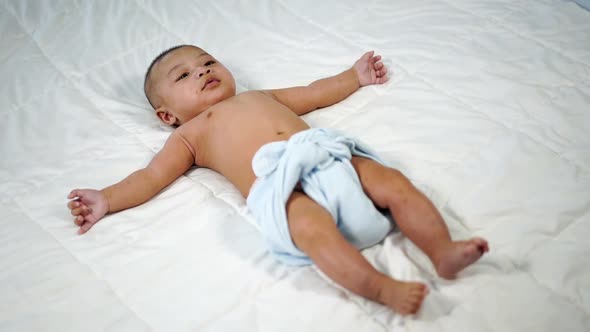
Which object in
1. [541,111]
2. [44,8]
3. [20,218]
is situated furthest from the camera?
[44,8]

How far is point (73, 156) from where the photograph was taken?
4.27 feet

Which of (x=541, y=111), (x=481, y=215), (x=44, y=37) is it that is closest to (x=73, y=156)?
(x=44, y=37)

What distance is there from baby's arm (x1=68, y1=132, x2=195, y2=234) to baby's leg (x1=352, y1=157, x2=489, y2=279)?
0.42 metres

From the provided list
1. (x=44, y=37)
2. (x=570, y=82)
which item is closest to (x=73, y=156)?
(x=44, y=37)

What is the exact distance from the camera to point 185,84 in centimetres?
135

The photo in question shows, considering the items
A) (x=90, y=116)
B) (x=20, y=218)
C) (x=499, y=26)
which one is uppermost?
(x=499, y=26)

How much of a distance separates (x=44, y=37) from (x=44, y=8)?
0.14 metres

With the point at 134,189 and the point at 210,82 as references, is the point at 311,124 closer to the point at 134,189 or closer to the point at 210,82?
the point at 210,82

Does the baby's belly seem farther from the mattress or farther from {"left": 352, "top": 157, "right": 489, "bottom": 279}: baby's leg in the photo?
{"left": 352, "top": 157, "right": 489, "bottom": 279}: baby's leg

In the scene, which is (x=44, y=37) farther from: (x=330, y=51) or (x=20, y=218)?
(x=330, y=51)

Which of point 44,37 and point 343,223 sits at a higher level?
point 44,37

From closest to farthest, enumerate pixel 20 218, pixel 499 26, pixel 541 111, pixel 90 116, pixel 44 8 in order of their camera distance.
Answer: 1. pixel 20 218
2. pixel 541 111
3. pixel 90 116
4. pixel 499 26
5. pixel 44 8

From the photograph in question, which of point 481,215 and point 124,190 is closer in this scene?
point 481,215

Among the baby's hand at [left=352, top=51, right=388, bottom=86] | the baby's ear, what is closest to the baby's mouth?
the baby's ear
